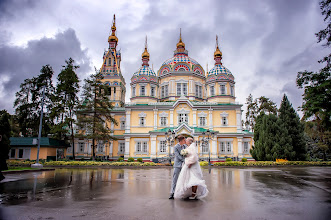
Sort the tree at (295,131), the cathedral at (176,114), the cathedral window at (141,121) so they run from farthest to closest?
1. the cathedral window at (141,121)
2. the cathedral at (176,114)
3. the tree at (295,131)

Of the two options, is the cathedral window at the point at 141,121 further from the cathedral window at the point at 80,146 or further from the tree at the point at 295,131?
the tree at the point at 295,131

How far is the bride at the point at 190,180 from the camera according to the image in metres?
6.58

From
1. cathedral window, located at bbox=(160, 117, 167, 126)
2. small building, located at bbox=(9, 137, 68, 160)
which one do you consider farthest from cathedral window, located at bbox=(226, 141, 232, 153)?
small building, located at bbox=(9, 137, 68, 160)

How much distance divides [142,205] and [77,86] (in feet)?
107

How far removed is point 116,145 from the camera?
40.6 meters

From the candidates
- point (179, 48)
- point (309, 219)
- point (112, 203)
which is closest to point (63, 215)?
point (112, 203)

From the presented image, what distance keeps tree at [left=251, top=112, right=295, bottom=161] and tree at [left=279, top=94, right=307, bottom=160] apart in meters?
1.14

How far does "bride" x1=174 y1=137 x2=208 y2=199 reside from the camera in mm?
6583

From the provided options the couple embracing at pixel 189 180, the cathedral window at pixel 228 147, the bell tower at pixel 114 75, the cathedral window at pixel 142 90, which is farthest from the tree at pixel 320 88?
the bell tower at pixel 114 75

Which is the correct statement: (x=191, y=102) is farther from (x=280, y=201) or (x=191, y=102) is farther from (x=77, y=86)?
(x=280, y=201)

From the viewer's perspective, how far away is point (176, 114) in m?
38.0

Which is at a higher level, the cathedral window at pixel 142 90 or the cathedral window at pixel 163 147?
the cathedral window at pixel 142 90

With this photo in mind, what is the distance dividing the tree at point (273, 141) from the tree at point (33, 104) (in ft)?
104

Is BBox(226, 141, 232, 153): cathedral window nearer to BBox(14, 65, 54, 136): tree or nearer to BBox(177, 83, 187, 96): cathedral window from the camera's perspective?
BBox(177, 83, 187, 96): cathedral window
